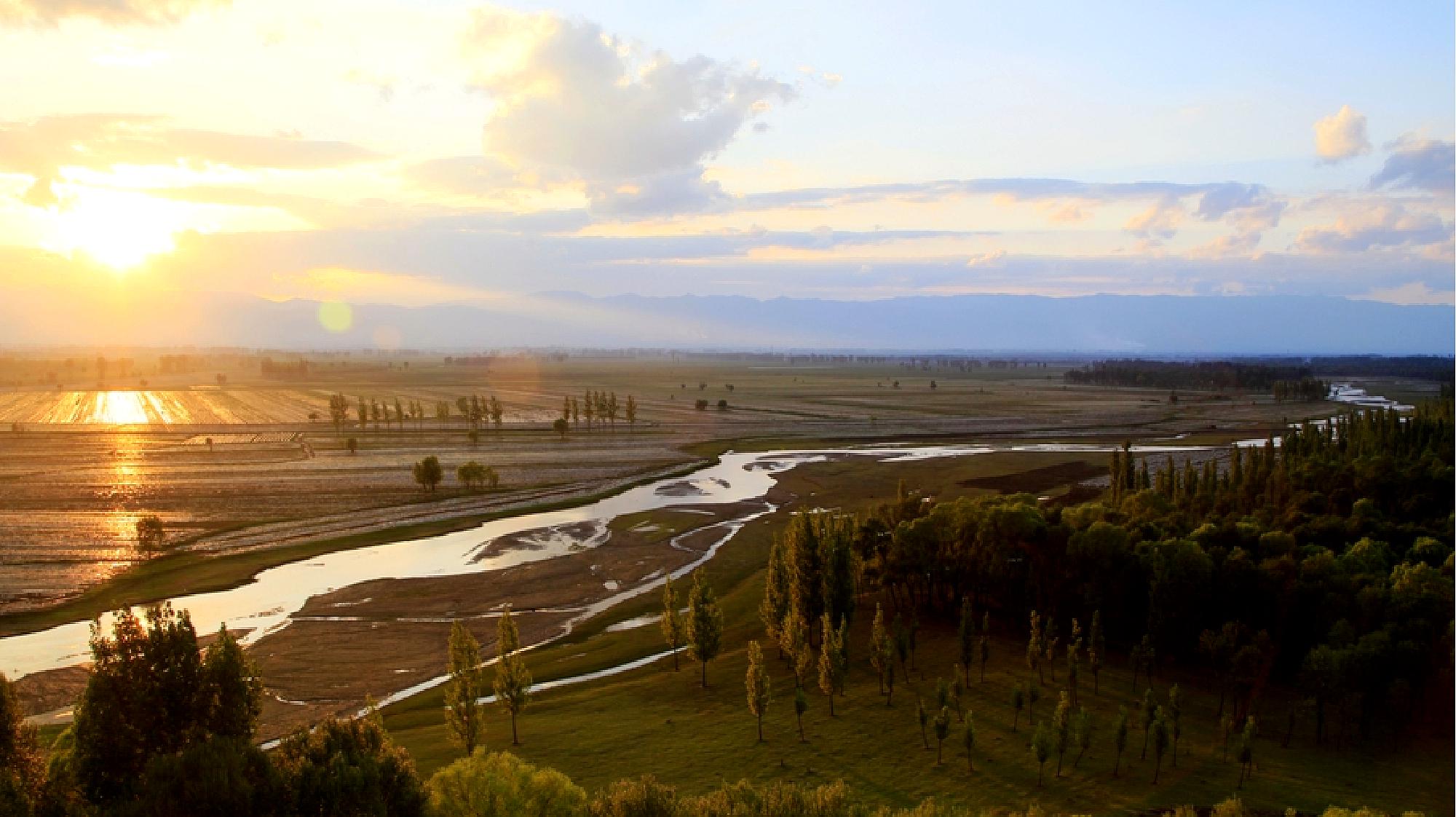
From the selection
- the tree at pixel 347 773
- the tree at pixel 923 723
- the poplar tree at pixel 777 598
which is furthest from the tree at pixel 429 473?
the tree at pixel 347 773

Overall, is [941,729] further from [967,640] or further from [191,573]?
[191,573]

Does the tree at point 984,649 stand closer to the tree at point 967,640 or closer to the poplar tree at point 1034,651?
the tree at point 967,640

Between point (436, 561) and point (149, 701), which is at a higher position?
point (149, 701)

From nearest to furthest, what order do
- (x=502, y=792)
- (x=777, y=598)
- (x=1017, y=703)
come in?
(x=502, y=792)
(x=1017, y=703)
(x=777, y=598)

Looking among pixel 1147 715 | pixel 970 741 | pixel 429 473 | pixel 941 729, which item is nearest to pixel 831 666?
pixel 941 729

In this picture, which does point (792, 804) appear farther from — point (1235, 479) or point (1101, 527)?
point (1235, 479)

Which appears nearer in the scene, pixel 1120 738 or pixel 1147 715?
pixel 1120 738

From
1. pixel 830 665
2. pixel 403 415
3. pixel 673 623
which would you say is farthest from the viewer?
pixel 403 415
